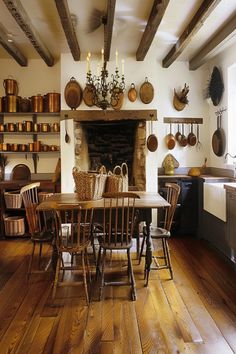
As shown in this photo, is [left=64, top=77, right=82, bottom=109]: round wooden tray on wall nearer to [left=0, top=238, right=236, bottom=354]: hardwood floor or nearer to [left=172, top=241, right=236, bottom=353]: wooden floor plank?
[left=0, top=238, right=236, bottom=354]: hardwood floor

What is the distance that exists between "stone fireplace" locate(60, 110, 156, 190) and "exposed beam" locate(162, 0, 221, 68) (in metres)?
0.90

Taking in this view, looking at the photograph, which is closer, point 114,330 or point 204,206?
point 114,330

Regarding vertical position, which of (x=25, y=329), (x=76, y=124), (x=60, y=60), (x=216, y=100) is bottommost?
(x=25, y=329)

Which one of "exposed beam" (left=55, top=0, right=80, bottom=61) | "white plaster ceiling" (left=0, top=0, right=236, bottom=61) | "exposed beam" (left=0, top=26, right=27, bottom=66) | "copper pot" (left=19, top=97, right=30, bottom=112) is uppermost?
"white plaster ceiling" (left=0, top=0, right=236, bottom=61)

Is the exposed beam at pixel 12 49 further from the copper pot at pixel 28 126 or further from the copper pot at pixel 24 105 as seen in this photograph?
the copper pot at pixel 28 126

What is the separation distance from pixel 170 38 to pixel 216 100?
49.3 inches

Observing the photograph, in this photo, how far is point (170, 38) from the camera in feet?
13.3

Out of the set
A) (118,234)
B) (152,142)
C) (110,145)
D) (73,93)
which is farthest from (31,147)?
(118,234)

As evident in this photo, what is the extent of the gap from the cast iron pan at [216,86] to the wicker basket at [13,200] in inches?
131

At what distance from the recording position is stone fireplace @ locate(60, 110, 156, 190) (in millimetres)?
4633

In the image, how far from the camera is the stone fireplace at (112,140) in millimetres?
4633

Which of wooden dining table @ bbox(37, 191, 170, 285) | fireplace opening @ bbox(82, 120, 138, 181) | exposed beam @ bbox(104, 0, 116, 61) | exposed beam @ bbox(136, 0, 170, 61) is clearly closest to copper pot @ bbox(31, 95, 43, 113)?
fireplace opening @ bbox(82, 120, 138, 181)

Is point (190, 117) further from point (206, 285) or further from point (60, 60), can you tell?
point (206, 285)

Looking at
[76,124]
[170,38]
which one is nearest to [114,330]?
[76,124]
